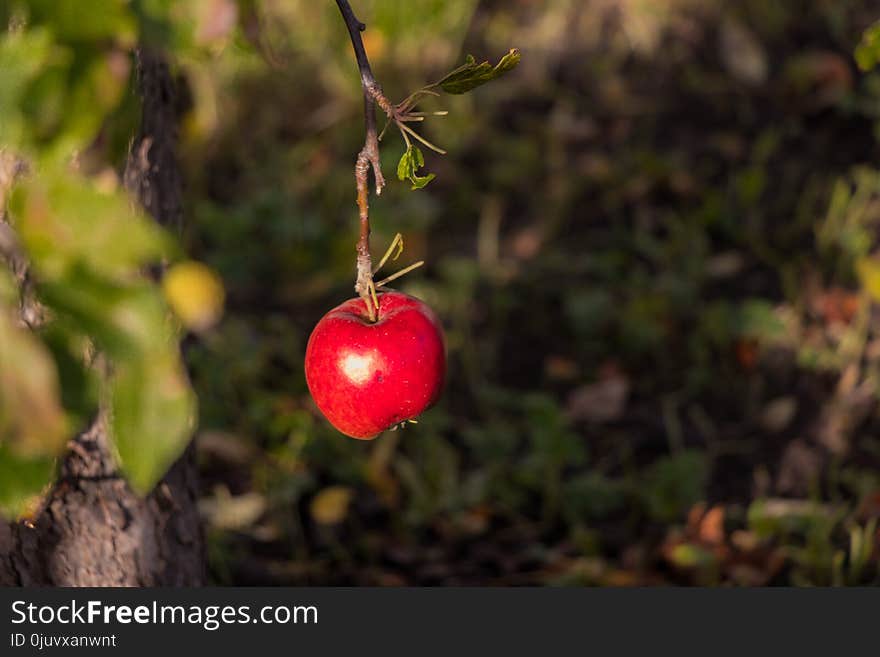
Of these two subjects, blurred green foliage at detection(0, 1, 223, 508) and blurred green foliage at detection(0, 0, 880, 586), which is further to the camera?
blurred green foliage at detection(0, 0, 880, 586)

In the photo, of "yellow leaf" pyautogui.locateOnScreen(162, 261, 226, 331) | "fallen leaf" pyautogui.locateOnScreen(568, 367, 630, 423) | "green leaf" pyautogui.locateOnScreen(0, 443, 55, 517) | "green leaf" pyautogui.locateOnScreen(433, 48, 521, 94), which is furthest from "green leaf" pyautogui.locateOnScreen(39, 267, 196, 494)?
"fallen leaf" pyautogui.locateOnScreen(568, 367, 630, 423)

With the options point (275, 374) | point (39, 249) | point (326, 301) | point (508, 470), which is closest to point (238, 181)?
point (326, 301)

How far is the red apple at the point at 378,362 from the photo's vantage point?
3.89 ft

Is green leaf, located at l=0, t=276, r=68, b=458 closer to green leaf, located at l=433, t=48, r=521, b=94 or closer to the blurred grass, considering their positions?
green leaf, located at l=433, t=48, r=521, b=94

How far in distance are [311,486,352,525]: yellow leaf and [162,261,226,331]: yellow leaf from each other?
0.47 m

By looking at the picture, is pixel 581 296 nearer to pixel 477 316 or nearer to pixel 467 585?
pixel 477 316

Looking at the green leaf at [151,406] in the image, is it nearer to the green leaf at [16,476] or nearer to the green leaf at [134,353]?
the green leaf at [134,353]

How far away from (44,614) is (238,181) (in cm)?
214

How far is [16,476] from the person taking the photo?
A: 81cm

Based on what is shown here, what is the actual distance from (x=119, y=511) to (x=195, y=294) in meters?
0.82

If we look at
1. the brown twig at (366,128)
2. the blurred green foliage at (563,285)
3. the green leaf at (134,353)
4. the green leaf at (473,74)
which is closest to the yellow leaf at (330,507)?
the blurred green foliage at (563,285)

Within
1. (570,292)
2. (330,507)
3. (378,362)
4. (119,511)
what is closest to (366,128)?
(378,362)

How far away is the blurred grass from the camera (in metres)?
2.27

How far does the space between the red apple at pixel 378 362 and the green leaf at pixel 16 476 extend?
430 millimetres
